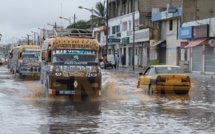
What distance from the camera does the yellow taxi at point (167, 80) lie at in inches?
909

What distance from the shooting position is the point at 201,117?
49.9 feet

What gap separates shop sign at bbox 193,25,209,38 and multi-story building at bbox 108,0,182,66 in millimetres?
16045

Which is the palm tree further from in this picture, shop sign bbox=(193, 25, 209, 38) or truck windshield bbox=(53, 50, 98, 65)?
truck windshield bbox=(53, 50, 98, 65)

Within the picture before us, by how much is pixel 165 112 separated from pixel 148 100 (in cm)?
436

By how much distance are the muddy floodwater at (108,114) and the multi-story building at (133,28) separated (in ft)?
145

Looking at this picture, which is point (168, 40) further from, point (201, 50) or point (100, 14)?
point (100, 14)

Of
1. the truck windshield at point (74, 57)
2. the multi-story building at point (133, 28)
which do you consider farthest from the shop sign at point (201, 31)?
the truck windshield at point (74, 57)

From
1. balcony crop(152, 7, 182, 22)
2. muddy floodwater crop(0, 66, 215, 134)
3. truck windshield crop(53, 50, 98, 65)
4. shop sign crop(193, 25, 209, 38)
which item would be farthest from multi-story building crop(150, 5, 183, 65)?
muddy floodwater crop(0, 66, 215, 134)

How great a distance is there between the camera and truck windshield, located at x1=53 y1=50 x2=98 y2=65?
69.1ft

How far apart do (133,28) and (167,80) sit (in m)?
43.4

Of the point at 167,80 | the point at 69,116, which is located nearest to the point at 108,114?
the point at 69,116

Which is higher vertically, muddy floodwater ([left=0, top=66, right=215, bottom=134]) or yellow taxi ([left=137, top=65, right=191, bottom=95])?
yellow taxi ([left=137, top=65, right=191, bottom=95])

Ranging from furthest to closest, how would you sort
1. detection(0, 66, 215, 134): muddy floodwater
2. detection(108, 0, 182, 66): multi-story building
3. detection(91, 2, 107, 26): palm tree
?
1. detection(91, 2, 107, 26): palm tree
2. detection(108, 0, 182, 66): multi-story building
3. detection(0, 66, 215, 134): muddy floodwater

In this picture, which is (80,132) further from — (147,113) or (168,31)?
(168,31)
